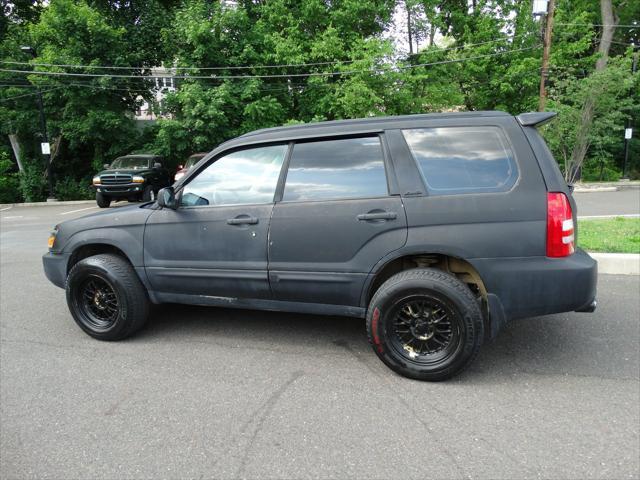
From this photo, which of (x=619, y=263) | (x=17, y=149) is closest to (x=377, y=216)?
(x=619, y=263)

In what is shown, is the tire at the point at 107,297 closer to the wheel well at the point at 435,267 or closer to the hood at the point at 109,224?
the hood at the point at 109,224

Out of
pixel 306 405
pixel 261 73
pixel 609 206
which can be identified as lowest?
pixel 609 206

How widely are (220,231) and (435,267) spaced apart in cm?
175

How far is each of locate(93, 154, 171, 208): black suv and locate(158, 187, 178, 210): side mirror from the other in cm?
1311

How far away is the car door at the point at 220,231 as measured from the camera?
3.66 meters

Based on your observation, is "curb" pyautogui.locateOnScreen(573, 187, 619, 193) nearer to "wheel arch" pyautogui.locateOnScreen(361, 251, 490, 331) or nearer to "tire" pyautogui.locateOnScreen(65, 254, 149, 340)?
"wheel arch" pyautogui.locateOnScreen(361, 251, 490, 331)

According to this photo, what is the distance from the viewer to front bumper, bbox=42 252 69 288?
14.1 ft

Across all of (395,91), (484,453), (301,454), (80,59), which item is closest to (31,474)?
(301,454)

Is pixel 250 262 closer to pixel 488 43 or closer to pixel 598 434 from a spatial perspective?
pixel 598 434

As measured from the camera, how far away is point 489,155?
3234 mm

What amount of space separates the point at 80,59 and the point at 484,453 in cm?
2346

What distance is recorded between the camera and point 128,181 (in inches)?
654

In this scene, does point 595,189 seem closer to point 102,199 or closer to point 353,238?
point 102,199

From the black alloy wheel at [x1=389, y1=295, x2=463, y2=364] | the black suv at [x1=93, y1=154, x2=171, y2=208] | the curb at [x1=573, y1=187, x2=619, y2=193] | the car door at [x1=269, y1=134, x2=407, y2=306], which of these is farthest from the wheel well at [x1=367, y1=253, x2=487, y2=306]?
the curb at [x1=573, y1=187, x2=619, y2=193]
